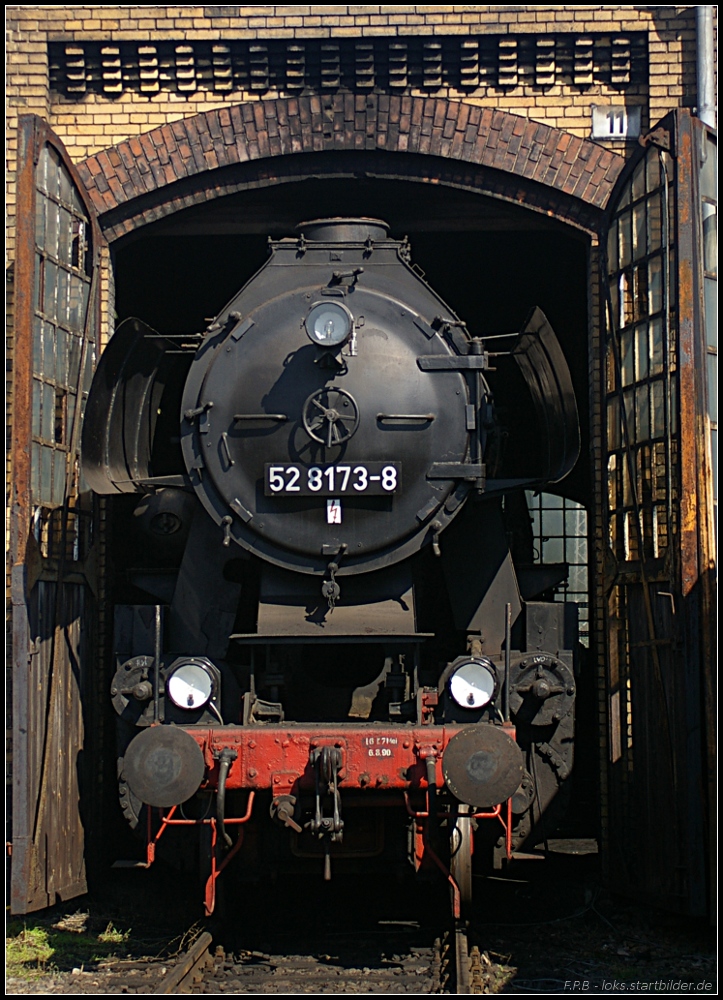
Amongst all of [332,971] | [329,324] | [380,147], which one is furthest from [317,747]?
[380,147]

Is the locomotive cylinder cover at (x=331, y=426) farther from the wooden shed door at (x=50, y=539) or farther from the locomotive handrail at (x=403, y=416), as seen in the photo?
the wooden shed door at (x=50, y=539)

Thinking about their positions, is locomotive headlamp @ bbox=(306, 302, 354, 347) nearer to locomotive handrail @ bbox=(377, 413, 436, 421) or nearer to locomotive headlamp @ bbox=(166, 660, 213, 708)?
locomotive handrail @ bbox=(377, 413, 436, 421)

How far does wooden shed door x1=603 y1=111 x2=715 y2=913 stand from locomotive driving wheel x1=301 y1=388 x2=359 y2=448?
6.03ft

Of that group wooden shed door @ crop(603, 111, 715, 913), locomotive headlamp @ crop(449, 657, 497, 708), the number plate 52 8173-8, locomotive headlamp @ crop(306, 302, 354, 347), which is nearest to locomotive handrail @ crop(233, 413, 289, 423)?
the number plate 52 8173-8

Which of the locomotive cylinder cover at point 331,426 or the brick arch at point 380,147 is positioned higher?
the brick arch at point 380,147

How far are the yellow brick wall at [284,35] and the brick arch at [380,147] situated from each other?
126 mm

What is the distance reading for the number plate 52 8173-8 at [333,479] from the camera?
6.30 m

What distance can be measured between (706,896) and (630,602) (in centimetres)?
173

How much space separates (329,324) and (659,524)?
2.27 m

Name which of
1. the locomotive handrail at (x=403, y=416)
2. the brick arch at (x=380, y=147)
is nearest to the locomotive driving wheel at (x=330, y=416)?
the locomotive handrail at (x=403, y=416)

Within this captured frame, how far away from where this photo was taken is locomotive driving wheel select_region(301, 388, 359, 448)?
6297 mm

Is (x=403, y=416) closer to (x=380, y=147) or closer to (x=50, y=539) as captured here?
(x=50, y=539)

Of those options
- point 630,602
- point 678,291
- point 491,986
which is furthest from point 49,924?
point 678,291

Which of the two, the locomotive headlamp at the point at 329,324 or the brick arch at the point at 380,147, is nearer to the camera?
the locomotive headlamp at the point at 329,324
